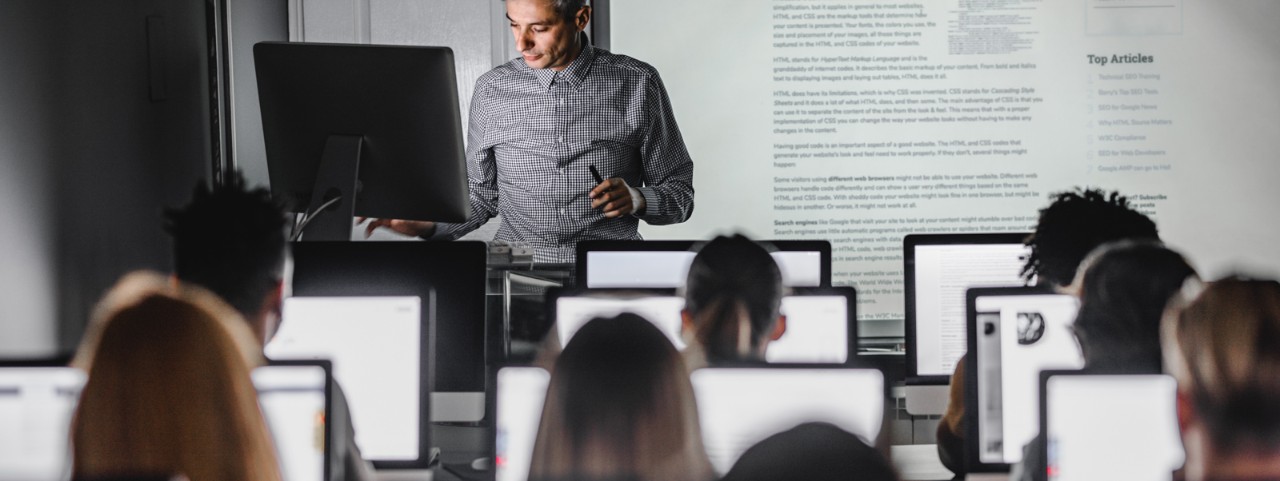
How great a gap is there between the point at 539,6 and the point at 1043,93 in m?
2.20

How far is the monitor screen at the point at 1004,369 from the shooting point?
194cm

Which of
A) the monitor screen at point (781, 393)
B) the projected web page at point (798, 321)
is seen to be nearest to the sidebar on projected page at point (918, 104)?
the projected web page at point (798, 321)

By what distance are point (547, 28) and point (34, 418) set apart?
198 cm

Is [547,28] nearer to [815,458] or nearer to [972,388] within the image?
[972,388]

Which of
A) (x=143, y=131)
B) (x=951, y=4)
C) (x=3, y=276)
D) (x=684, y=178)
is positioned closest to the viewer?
(x=3, y=276)

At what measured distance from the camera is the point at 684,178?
11.2ft

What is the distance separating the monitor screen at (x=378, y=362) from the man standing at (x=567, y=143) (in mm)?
1363

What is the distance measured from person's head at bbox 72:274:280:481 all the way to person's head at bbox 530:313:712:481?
341 millimetres

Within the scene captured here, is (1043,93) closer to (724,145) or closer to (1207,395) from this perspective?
(724,145)

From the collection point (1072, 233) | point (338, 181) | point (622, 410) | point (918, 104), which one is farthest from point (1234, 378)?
point (918, 104)

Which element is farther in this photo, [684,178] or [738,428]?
[684,178]

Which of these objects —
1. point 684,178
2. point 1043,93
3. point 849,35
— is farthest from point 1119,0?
point 684,178

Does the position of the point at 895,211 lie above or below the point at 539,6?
below

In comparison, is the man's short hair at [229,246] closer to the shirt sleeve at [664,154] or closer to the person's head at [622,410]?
the person's head at [622,410]
